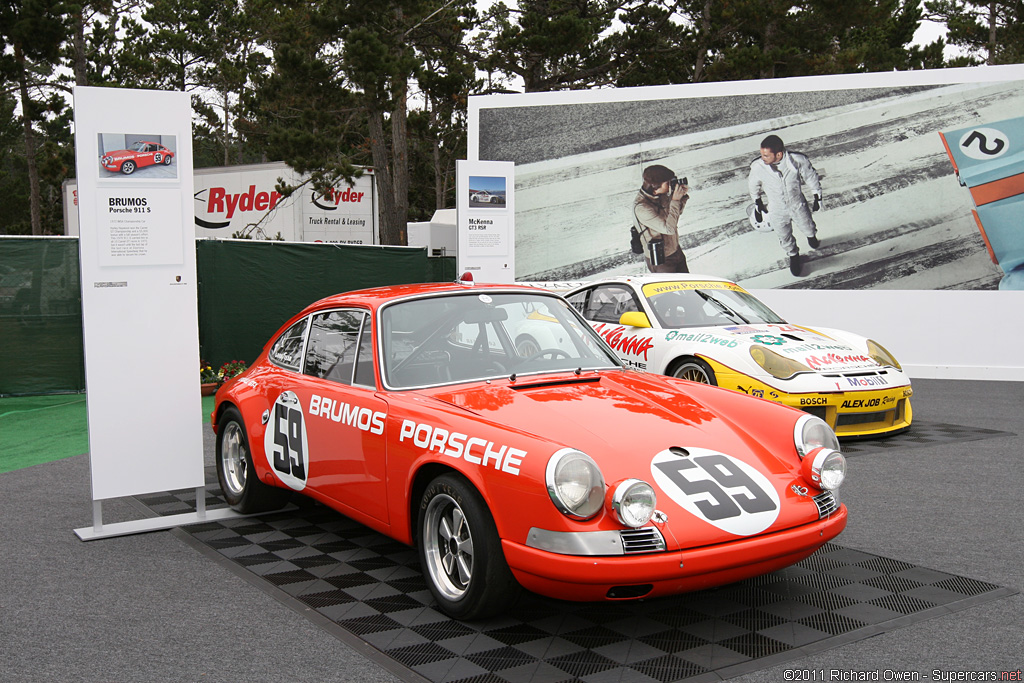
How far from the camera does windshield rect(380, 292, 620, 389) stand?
4.35 m

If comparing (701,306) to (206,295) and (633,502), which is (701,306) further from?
(206,295)

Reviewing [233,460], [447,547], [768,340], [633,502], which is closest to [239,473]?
[233,460]

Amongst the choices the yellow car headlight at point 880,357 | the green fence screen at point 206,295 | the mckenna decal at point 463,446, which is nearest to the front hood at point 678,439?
the mckenna decal at point 463,446

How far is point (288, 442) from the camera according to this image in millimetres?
4902

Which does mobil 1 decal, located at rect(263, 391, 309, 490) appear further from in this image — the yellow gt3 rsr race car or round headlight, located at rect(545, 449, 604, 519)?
the yellow gt3 rsr race car

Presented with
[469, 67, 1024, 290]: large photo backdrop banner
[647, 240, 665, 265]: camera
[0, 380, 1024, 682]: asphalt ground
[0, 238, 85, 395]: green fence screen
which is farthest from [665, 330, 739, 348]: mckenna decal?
[0, 238, 85, 395]: green fence screen

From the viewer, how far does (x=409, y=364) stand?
4.36 meters

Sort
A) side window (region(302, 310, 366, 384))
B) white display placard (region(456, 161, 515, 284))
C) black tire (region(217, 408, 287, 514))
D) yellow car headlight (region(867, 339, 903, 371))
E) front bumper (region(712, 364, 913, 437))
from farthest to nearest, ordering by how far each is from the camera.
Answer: white display placard (region(456, 161, 515, 284)), yellow car headlight (region(867, 339, 903, 371)), front bumper (region(712, 364, 913, 437)), black tire (region(217, 408, 287, 514)), side window (region(302, 310, 366, 384))

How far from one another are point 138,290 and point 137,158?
751 mm

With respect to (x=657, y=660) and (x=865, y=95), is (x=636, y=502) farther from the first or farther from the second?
(x=865, y=95)

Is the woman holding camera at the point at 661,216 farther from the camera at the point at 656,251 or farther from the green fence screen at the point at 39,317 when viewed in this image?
the green fence screen at the point at 39,317

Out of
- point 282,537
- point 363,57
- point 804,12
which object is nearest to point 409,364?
point 282,537

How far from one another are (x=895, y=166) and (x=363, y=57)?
13913 mm

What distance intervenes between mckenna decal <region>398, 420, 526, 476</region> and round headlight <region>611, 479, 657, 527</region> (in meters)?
0.39
